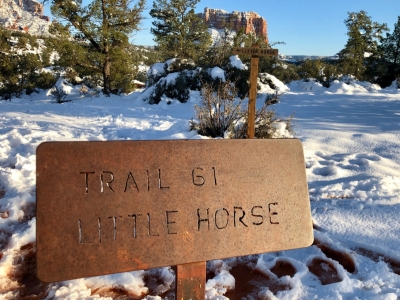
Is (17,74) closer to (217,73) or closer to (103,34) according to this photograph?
(103,34)

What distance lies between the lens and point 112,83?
13734mm

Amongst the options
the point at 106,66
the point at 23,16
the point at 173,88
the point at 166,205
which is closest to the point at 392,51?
the point at 173,88

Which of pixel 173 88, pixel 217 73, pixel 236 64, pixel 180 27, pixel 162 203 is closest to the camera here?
pixel 162 203

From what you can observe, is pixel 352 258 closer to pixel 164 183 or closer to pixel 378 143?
pixel 164 183

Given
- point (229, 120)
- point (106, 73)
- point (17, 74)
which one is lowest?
point (229, 120)

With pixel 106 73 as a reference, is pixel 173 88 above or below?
below

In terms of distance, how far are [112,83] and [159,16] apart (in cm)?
793

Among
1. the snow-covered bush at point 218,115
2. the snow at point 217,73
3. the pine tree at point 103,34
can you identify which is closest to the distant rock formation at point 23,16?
the pine tree at point 103,34

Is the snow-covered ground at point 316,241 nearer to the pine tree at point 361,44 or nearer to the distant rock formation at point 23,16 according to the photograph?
the pine tree at point 361,44

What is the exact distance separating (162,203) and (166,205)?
0.02 metres

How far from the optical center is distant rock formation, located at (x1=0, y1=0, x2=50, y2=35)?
68219mm

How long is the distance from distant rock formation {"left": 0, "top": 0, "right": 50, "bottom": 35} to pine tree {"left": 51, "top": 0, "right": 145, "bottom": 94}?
62.4 meters

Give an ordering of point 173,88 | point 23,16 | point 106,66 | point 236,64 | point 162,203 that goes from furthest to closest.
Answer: point 23,16 → point 106,66 → point 236,64 → point 173,88 → point 162,203

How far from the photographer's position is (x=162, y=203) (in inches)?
48.4
